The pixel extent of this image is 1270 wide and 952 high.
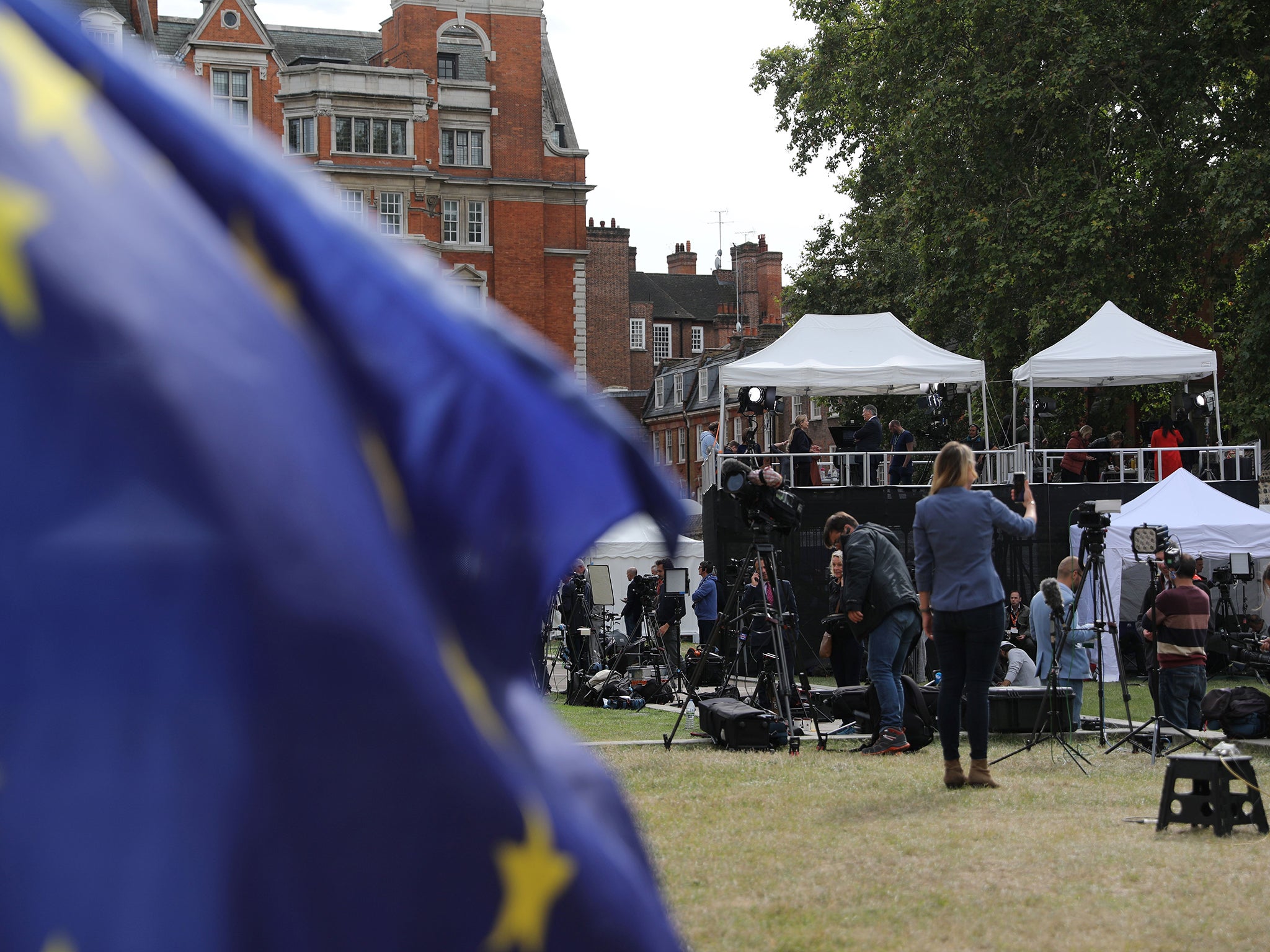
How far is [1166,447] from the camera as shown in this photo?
2375cm

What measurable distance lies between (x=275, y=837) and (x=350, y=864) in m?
0.07

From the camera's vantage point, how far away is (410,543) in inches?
48.3

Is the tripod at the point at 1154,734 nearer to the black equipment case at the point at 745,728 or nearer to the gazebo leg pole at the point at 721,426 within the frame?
the black equipment case at the point at 745,728

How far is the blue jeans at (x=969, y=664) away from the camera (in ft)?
27.8

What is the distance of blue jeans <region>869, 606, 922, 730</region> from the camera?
1102 centimetres

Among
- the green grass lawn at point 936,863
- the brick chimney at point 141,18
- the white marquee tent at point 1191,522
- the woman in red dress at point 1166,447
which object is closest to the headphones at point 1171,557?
the green grass lawn at point 936,863

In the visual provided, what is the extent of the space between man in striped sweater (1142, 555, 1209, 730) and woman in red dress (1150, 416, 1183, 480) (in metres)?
12.4

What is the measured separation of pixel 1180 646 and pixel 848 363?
12686 mm

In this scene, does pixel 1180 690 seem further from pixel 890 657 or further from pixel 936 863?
pixel 936 863

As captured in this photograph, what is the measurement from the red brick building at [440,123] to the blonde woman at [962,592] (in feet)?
127

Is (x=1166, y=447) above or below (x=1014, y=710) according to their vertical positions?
above

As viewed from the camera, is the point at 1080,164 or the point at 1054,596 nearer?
the point at 1054,596

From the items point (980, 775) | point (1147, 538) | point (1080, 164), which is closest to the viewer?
point (980, 775)

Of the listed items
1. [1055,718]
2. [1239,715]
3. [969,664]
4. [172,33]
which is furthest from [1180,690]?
[172,33]
